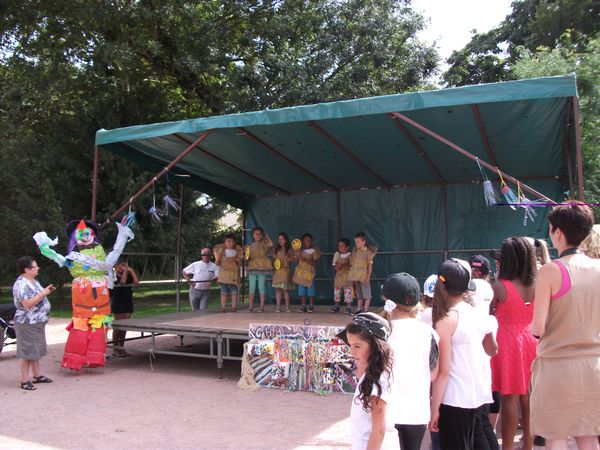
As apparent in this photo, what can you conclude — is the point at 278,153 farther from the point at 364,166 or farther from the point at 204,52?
the point at 204,52

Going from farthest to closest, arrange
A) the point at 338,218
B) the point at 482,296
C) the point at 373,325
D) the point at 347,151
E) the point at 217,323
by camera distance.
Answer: the point at 338,218 → the point at 347,151 → the point at 217,323 → the point at 482,296 → the point at 373,325

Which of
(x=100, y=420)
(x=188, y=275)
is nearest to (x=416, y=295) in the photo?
(x=100, y=420)

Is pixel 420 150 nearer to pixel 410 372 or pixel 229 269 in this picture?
pixel 229 269

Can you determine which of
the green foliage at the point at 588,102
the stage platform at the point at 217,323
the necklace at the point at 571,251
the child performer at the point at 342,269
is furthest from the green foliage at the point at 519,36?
the necklace at the point at 571,251

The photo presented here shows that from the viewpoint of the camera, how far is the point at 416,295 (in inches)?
119

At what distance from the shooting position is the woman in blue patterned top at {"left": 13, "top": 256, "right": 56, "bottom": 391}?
6918mm

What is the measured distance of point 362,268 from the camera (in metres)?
9.50

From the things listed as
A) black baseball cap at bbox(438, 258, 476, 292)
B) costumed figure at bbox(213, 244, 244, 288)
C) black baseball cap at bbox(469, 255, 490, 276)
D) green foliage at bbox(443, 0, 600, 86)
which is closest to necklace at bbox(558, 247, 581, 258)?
black baseball cap at bbox(438, 258, 476, 292)

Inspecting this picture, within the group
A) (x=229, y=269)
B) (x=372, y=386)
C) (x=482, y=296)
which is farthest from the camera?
(x=229, y=269)

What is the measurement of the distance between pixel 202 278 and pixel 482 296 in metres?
7.50

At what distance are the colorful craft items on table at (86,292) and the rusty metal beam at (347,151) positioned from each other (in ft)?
10.0

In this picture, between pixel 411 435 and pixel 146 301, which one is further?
pixel 146 301

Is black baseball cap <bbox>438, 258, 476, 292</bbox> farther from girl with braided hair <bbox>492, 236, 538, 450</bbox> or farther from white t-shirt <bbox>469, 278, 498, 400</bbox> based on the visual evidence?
girl with braided hair <bbox>492, 236, 538, 450</bbox>

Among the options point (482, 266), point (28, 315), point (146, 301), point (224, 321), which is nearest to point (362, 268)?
point (224, 321)
